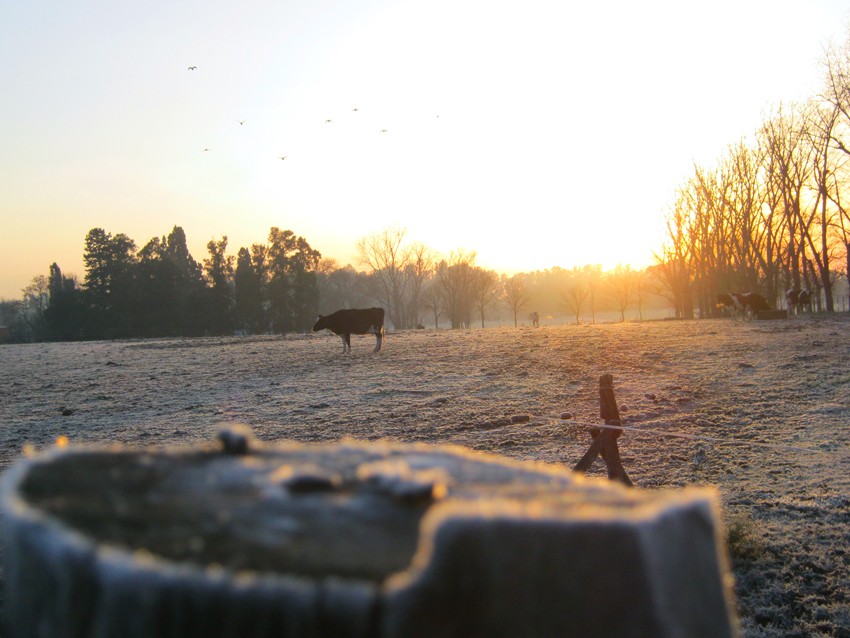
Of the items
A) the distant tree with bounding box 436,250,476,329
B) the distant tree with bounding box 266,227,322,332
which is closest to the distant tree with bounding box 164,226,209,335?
the distant tree with bounding box 266,227,322,332

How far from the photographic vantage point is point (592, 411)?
11.9 m

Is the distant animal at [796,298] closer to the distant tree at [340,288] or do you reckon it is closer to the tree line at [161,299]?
the tree line at [161,299]

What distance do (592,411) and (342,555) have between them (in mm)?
11757

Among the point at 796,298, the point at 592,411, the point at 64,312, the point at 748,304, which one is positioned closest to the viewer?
the point at 592,411

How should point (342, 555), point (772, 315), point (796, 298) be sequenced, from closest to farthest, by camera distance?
point (342, 555) < point (772, 315) < point (796, 298)

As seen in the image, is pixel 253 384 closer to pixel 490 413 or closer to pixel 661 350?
pixel 490 413

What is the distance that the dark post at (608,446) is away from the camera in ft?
20.9

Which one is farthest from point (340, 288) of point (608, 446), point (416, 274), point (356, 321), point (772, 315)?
point (608, 446)

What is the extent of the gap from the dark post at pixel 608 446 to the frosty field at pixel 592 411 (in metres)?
0.79

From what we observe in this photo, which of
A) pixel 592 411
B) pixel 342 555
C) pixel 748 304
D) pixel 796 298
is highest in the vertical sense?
pixel 796 298

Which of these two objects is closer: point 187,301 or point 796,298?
point 796,298

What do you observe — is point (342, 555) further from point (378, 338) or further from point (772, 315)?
point (772, 315)

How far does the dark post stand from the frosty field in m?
0.79

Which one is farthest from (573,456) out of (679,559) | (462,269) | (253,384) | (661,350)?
(462,269)
